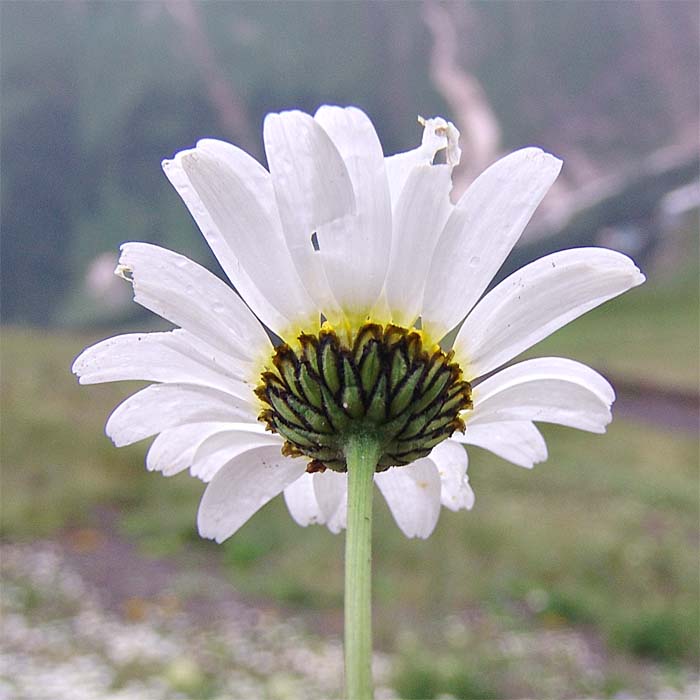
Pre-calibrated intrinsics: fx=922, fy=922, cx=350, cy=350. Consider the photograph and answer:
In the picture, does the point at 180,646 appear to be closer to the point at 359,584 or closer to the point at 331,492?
the point at 331,492

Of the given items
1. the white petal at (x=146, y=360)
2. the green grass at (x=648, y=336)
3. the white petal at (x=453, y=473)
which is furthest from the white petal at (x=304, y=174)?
the green grass at (x=648, y=336)

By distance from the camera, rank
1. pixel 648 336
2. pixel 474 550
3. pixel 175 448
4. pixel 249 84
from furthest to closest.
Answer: pixel 249 84, pixel 648 336, pixel 474 550, pixel 175 448

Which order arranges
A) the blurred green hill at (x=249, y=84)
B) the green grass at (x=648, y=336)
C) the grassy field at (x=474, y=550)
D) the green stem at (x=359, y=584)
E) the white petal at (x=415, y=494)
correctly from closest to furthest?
the green stem at (x=359, y=584) < the white petal at (x=415, y=494) < the grassy field at (x=474, y=550) < the green grass at (x=648, y=336) < the blurred green hill at (x=249, y=84)

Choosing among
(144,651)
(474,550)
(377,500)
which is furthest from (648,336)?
(144,651)

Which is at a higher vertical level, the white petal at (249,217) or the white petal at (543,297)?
the white petal at (249,217)

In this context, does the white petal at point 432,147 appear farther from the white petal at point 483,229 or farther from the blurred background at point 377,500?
the blurred background at point 377,500

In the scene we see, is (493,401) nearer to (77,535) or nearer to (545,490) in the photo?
(77,535)

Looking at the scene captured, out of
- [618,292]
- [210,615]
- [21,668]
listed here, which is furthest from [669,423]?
Answer: [618,292]

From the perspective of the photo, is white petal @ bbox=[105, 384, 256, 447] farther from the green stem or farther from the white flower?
the green stem
